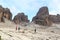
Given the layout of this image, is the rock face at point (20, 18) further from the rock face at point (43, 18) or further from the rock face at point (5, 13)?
the rock face at point (5, 13)

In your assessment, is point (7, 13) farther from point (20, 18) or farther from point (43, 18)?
point (43, 18)

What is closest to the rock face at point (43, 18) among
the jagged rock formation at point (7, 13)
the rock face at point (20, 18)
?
the rock face at point (20, 18)

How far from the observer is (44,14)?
321 ft

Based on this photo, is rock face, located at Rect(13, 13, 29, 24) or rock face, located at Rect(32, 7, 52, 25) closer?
rock face, located at Rect(13, 13, 29, 24)

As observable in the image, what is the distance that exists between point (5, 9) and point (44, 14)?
28570mm

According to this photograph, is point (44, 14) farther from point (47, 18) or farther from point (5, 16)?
point (5, 16)

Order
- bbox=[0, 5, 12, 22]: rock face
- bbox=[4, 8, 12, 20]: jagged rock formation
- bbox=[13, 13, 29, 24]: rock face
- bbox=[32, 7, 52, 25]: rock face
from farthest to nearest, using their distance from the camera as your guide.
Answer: bbox=[32, 7, 52, 25]: rock face → bbox=[13, 13, 29, 24]: rock face → bbox=[4, 8, 12, 20]: jagged rock formation → bbox=[0, 5, 12, 22]: rock face

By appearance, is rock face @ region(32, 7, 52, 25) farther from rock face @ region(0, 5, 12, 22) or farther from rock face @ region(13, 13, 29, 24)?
rock face @ region(0, 5, 12, 22)

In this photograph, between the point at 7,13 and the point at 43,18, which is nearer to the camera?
the point at 7,13

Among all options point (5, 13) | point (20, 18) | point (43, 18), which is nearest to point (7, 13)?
point (5, 13)

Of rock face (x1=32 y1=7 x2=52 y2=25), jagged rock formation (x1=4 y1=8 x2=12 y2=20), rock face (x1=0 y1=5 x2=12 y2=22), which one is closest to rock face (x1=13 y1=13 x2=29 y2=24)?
rock face (x1=32 y1=7 x2=52 y2=25)

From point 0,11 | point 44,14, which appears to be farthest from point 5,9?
point 44,14

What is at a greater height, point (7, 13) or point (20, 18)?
point (7, 13)

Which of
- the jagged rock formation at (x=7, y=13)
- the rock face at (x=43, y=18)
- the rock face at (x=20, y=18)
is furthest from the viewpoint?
the rock face at (x=43, y=18)
